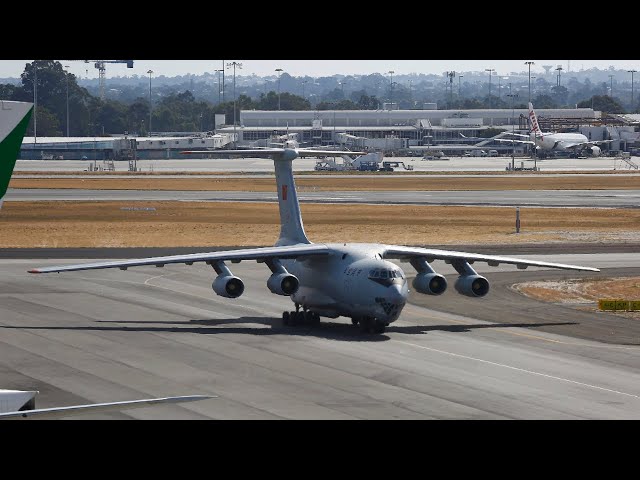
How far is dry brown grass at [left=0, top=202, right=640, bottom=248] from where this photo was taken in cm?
8325

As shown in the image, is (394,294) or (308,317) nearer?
(394,294)

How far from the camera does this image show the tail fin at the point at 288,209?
5081 cm

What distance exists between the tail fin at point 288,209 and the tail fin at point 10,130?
3522 centimetres

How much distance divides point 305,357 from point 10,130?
2735cm

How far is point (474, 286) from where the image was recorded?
49656 millimetres

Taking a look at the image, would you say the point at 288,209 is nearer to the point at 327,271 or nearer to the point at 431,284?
the point at 327,271

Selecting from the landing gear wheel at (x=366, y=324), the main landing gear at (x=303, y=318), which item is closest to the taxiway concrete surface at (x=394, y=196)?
the main landing gear at (x=303, y=318)

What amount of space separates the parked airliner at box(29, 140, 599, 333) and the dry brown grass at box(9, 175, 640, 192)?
8377cm

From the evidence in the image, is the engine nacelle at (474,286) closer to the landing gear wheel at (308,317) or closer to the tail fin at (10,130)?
the landing gear wheel at (308,317)

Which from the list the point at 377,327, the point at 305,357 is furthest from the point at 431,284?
the point at 305,357

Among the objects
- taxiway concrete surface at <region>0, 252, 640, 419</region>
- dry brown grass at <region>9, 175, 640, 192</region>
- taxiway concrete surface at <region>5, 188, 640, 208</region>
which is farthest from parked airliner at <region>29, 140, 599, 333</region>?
dry brown grass at <region>9, 175, 640, 192</region>

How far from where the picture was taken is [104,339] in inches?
1784
